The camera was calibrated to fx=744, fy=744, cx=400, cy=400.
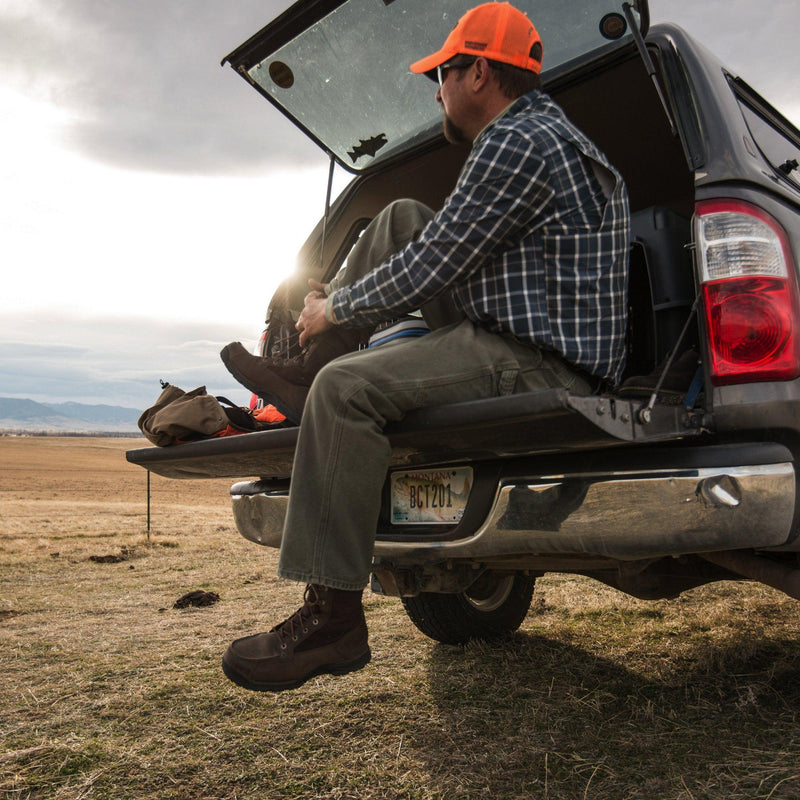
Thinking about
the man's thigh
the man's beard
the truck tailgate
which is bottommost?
the truck tailgate

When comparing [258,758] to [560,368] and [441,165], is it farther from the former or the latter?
[441,165]

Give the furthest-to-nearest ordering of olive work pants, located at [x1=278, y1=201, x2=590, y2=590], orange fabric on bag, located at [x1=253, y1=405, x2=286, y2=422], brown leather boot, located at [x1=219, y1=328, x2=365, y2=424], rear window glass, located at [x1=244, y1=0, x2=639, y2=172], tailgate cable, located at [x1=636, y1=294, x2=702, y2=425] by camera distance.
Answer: orange fabric on bag, located at [x1=253, y1=405, x2=286, y2=422], rear window glass, located at [x1=244, y1=0, x2=639, y2=172], brown leather boot, located at [x1=219, y1=328, x2=365, y2=424], olive work pants, located at [x1=278, y1=201, x2=590, y2=590], tailgate cable, located at [x1=636, y1=294, x2=702, y2=425]

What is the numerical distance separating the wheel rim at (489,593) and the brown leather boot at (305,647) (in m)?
1.52

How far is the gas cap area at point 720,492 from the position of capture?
1728 mm

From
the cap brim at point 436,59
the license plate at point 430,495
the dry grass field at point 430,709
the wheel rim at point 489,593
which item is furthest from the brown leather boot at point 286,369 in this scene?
the wheel rim at point 489,593

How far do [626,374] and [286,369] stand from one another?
1134 millimetres

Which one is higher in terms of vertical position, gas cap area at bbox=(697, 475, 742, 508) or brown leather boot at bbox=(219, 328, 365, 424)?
brown leather boot at bbox=(219, 328, 365, 424)

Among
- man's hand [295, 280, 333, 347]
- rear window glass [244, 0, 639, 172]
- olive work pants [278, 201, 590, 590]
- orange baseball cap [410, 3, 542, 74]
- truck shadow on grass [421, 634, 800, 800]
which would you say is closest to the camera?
olive work pants [278, 201, 590, 590]

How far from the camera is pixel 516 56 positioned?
84.4 inches

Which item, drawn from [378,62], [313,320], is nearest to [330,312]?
[313,320]

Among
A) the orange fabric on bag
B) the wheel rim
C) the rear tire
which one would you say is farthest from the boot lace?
the wheel rim

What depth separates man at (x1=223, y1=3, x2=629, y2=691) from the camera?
1.88 meters

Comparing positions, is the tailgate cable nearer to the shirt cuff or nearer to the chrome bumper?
the chrome bumper

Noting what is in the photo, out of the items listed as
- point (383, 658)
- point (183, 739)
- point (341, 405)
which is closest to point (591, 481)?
point (341, 405)
